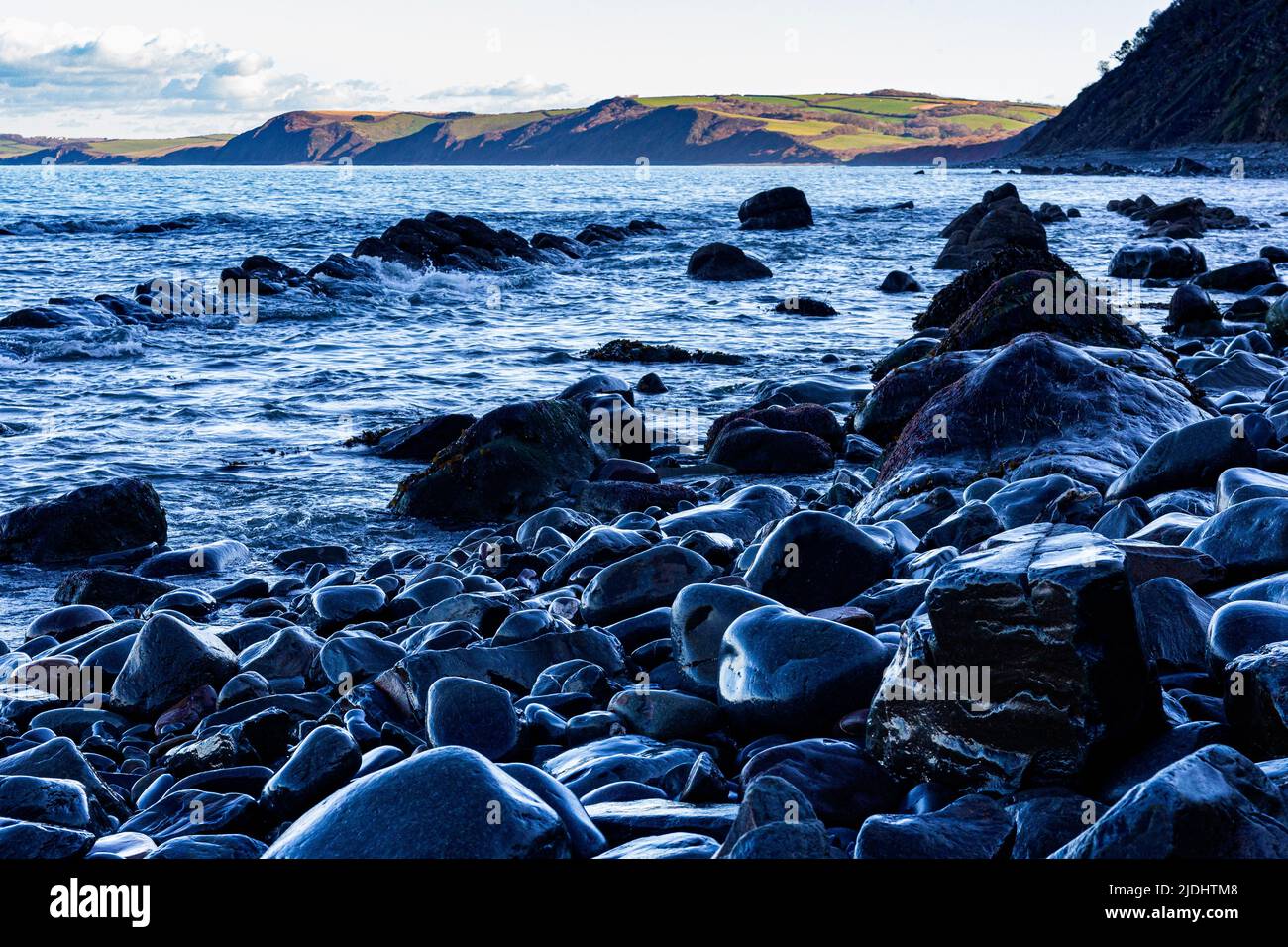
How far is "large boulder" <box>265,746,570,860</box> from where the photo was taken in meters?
2.31

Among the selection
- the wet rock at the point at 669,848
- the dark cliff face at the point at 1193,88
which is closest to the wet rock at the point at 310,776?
the wet rock at the point at 669,848

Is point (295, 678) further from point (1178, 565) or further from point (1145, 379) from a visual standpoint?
point (1145, 379)

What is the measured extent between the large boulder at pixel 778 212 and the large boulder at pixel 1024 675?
34551 millimetres

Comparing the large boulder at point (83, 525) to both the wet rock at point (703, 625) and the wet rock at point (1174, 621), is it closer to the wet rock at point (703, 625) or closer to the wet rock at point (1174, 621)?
the wet rock at point (703, 625)

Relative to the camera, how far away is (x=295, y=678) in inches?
177

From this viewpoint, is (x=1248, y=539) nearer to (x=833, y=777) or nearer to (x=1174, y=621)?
(x=1174, y=621)

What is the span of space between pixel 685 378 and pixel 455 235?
16.4m

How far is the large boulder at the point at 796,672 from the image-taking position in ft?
10.1

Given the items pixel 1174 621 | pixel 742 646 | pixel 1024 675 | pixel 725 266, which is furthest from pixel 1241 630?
pixel 725 266

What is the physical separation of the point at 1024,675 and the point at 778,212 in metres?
35.3

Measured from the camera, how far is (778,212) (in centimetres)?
3647

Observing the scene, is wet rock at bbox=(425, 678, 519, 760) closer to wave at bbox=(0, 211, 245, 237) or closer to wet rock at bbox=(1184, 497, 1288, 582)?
wet rock at bbox=(1184, 497, 1288, 582)

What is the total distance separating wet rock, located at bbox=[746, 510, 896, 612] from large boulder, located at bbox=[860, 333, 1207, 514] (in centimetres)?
169

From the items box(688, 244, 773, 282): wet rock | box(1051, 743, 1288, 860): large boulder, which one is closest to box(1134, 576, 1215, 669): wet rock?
box(1051, 743, 1288, 860): large boulder
